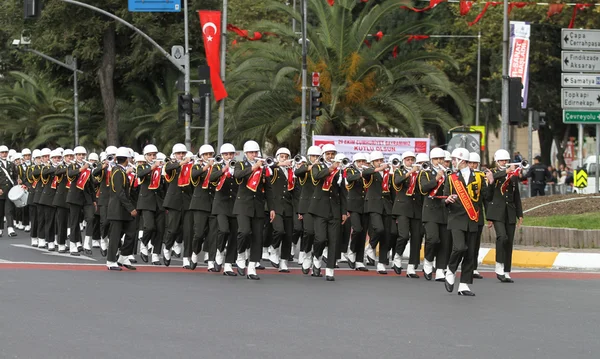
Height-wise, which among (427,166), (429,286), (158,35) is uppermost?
(158,35)

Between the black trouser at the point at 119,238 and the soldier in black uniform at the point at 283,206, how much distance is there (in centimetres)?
210

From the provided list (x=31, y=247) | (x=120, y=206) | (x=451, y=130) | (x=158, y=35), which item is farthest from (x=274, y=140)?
(x=120, y=206)

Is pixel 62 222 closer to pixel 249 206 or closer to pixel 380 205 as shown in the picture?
pixel 249 206

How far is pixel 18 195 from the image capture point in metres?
26.2

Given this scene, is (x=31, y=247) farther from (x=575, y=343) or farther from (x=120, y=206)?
(x=575, y=343)

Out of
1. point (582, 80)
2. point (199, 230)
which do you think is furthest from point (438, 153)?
point (582, 80)

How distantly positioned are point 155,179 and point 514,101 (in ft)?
27.7

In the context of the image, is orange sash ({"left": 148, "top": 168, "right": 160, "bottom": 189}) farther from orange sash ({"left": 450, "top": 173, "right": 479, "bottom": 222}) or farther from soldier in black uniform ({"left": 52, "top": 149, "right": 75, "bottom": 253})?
orange sash ({"left": 450, "top": 173, "right": 479, "bottom": 222})

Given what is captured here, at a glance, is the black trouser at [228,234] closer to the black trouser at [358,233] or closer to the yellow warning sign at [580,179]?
the black trouser at [358,233]

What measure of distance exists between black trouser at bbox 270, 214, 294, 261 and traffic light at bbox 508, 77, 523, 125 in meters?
6.71

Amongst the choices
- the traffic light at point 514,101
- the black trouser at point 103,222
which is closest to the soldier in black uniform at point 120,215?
the black trouser at point 103,222

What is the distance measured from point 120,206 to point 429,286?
4904 millimetres

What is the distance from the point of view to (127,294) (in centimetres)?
1474

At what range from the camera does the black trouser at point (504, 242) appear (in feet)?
57.4
